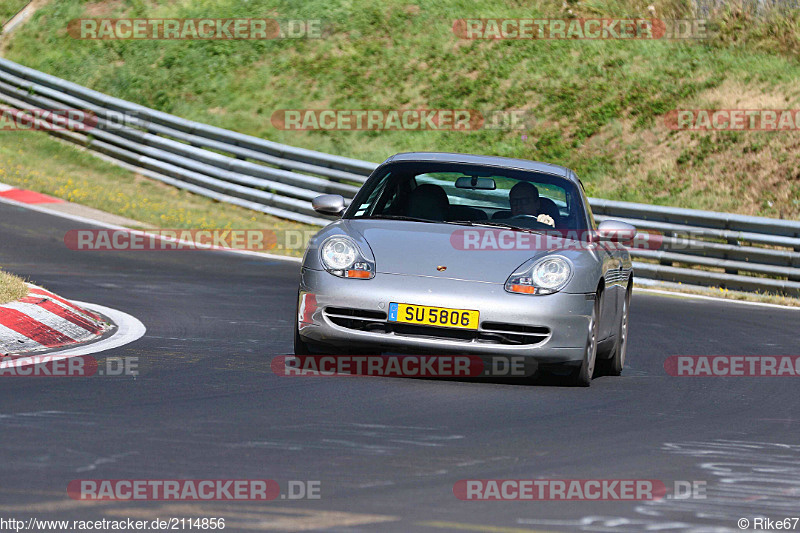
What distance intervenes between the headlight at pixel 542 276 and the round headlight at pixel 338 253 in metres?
0.92

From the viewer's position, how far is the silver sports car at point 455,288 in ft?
25.1

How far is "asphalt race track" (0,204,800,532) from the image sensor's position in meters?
4.60

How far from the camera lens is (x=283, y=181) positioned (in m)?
19.3

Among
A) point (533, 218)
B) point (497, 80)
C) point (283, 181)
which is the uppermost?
point (497, 80)

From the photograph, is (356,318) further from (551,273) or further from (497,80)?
(497,80)

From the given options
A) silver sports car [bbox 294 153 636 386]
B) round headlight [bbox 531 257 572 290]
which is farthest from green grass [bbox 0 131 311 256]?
round headlight [bbox 531 257 572 290]

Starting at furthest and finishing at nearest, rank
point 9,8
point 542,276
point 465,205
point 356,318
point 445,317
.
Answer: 1. point 9,8
2. point 465,205
3. point 542,276
4. point 356,318
5. point 445,317

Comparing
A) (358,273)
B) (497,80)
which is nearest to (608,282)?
(358,273)

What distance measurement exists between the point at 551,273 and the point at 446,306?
2.25 ft

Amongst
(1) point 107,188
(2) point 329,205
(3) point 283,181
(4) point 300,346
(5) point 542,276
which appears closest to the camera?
(5) point 542,276

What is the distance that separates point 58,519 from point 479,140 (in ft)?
61.8

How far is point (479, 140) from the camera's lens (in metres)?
22.7

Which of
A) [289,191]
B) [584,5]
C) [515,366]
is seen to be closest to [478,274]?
[515,366]

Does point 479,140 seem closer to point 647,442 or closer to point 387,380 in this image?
point 387,380
